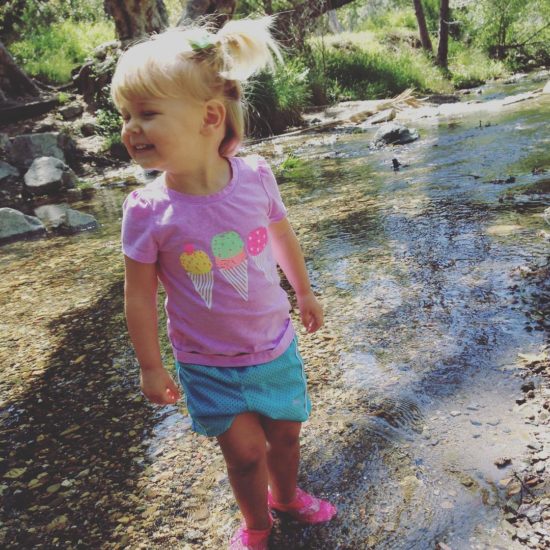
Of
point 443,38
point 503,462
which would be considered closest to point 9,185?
point 503,462

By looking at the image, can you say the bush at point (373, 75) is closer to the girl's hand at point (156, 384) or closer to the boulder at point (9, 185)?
the boulder at point (9, 185)

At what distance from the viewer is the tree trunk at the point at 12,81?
1410cm

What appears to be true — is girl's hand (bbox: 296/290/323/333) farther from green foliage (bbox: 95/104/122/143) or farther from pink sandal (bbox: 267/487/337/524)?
green foliage (bbox: 95/104/122/143)

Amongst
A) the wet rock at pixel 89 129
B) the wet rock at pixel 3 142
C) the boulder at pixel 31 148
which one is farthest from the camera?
the wet rock at pixel 89 129

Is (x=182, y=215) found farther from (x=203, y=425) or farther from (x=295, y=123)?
(x=295, y=123)

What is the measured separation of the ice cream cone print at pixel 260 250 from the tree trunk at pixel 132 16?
13813 millimetres

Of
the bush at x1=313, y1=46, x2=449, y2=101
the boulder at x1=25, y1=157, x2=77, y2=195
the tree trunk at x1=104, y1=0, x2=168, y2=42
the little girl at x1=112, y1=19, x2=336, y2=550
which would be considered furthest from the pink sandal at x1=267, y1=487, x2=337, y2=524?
the bush at x1=313, y1=46, x2=449, y2=101

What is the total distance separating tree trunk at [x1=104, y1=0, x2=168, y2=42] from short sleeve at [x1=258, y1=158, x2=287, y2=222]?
44.9ft

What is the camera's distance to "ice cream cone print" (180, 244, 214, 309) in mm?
1520

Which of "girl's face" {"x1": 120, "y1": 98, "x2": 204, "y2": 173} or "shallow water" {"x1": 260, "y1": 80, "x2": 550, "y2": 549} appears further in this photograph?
"shallow water" {"x1": 260, "y1": 80, "x2": 550, "y2": 549}

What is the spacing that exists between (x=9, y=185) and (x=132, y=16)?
23.3 feet

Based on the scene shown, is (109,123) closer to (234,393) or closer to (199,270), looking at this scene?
(199,270)

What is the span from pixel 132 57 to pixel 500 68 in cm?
2040

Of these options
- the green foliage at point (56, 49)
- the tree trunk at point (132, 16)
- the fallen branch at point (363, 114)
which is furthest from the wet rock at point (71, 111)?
the fallen branch at point (363, 114)
